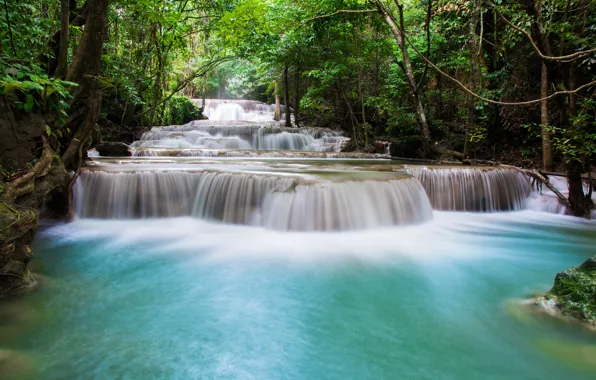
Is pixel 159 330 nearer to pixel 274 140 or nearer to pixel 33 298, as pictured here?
pixel 33 298

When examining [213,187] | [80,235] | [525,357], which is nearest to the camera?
[525,357]

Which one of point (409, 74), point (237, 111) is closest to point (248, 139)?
point (409, 74)

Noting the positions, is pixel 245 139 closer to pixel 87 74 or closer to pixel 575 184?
pixel 87 74

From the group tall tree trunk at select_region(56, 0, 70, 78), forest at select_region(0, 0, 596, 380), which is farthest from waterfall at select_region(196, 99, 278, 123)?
tall tree trunk at select_region(56, 0, 70, 78)

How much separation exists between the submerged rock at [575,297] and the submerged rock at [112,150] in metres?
10.6

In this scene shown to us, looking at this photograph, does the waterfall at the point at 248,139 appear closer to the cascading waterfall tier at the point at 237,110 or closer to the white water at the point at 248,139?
the white water at the point at 248,139

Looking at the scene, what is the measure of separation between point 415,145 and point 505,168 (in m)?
4.06

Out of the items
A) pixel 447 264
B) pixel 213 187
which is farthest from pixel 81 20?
pixel 447 264

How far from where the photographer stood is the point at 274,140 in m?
14.2

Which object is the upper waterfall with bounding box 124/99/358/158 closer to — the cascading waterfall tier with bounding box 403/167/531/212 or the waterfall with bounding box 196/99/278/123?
the cascading waterfall tier with bounding box 403/167/531/212

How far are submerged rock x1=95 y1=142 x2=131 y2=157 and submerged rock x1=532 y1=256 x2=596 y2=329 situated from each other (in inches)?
417

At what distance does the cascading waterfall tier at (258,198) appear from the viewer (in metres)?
5.56

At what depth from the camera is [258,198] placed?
5.88 metres

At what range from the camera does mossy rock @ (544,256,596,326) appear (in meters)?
2.71
